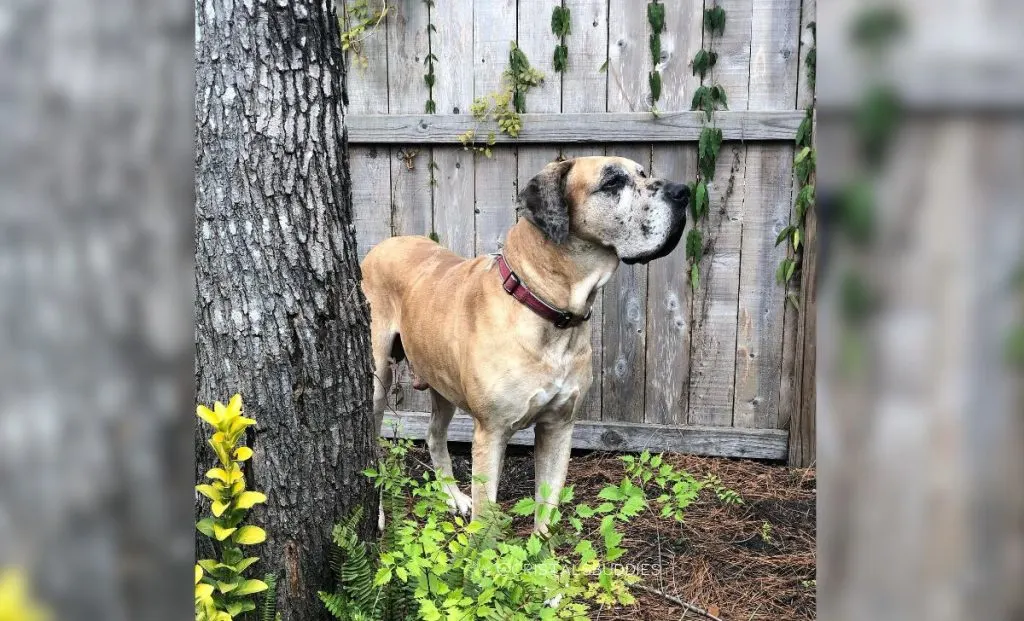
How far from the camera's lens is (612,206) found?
3467mm

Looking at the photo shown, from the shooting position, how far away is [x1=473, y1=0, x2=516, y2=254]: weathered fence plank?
4586 mm

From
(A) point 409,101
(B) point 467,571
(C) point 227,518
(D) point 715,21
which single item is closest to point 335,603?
(B) point 467,571

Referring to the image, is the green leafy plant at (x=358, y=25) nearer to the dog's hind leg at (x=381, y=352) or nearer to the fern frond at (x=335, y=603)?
the dog's hind leg at (x=381, y=352)

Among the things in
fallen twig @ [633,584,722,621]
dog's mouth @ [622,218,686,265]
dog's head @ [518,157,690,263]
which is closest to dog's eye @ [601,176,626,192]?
dog's head @ [518,157,690,263]

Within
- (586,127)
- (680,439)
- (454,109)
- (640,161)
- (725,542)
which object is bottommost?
(725,542)

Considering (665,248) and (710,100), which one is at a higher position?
(710,100)

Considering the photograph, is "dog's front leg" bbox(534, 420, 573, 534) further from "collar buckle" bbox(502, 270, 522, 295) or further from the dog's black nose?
the dog's black nose

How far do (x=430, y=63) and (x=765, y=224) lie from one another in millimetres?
2189

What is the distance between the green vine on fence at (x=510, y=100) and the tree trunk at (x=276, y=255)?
2.28 metres

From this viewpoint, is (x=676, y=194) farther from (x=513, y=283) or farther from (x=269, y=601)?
(x=269, y=601)

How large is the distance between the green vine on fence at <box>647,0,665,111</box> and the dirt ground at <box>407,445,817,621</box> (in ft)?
7.03
